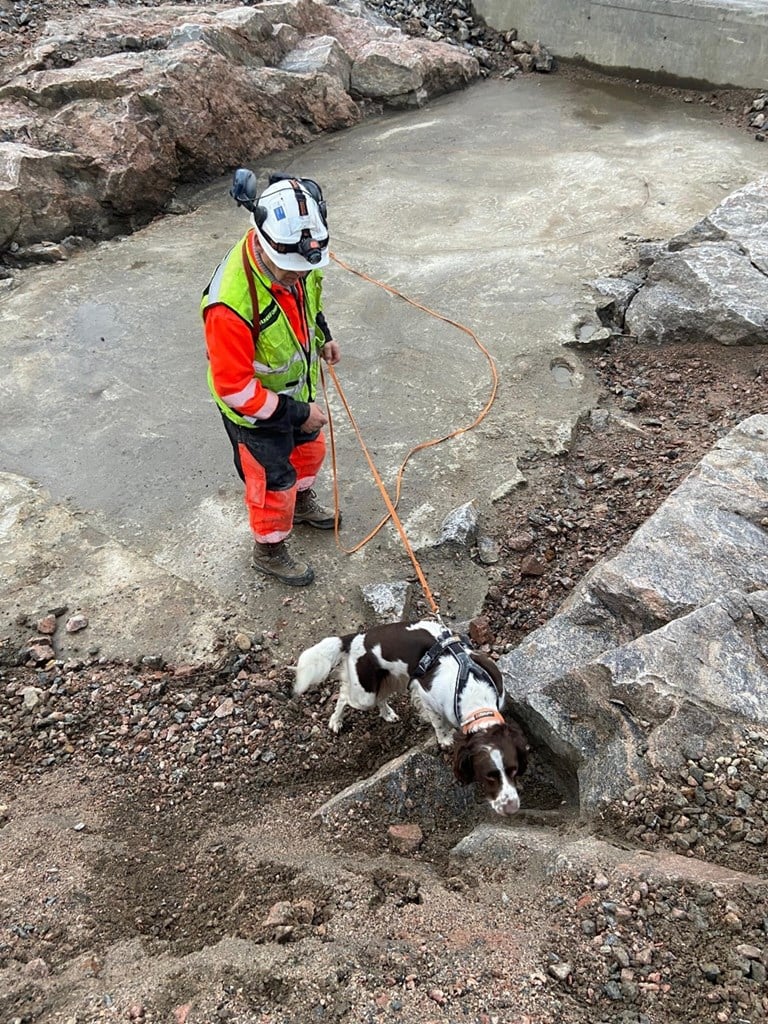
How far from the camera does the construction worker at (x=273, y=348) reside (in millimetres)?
3273

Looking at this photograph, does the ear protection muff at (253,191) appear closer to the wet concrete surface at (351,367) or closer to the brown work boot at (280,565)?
the brown work boot at (280,565)

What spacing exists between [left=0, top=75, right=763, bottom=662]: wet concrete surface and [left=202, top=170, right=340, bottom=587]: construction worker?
19.0 inches

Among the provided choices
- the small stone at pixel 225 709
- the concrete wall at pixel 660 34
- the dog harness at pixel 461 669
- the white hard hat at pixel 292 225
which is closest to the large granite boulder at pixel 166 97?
the concrete wall at pixel 660 34

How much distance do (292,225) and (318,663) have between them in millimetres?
1880

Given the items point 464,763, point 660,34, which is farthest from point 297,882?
point 660,34

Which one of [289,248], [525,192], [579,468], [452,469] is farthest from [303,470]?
[525,192]

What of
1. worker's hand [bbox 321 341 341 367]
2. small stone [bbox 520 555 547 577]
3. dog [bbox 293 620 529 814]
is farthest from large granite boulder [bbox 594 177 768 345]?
dog [bbox 293 620 529 814]

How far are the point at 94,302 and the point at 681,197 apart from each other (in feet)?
18.9

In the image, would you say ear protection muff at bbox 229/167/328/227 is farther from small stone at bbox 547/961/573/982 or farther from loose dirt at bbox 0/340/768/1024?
small stone at bbox 547/961/573/982

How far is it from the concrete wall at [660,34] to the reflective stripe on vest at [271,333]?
9165mm

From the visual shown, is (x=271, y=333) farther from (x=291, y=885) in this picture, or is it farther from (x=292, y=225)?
(x=291, y=885)

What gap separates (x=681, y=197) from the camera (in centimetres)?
780

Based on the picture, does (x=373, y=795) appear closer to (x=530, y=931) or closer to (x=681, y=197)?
(x=530, y=931)

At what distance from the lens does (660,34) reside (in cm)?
1055
